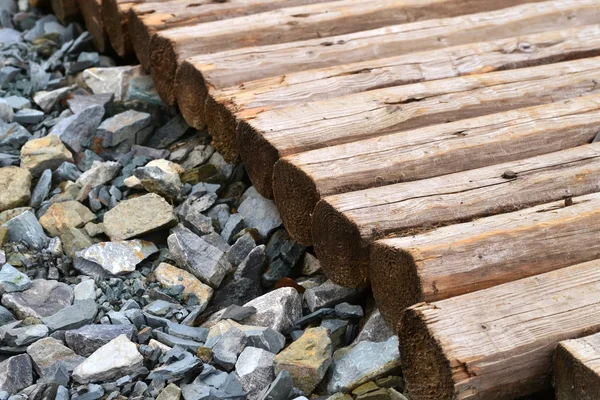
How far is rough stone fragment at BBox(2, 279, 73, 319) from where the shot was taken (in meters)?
3.19

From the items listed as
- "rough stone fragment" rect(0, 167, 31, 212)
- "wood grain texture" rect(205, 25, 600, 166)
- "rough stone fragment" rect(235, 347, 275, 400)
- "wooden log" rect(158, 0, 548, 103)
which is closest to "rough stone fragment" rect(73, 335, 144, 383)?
"rough stone fragment" rect(235, 347, 275, 400)

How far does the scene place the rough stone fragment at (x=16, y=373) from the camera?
2.86 metres

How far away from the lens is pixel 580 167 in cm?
314

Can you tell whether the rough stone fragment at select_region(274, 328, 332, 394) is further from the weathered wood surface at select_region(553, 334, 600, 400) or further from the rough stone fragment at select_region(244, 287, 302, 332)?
the weathered wood surface at select_region(553, 334, 600, 400)

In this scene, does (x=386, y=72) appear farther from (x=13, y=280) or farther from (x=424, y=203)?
(x=13, y=280)

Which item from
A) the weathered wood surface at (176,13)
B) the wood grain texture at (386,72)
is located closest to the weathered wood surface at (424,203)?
the wood grain texture at (386,72)

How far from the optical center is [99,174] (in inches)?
159

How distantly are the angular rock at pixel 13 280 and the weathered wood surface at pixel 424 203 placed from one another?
3.46ft

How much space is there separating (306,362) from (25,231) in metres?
1.39

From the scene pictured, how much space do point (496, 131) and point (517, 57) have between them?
0.78m

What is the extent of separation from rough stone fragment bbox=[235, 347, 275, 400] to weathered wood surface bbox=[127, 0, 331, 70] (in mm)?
1894

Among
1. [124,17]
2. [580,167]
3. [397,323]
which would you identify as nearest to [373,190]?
[397,323]

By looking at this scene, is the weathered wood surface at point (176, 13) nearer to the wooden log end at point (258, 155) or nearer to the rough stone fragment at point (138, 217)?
the rough stone fragment at point (138, 217)

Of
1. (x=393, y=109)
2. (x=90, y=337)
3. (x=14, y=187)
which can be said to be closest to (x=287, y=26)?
(x=393, y=109)
